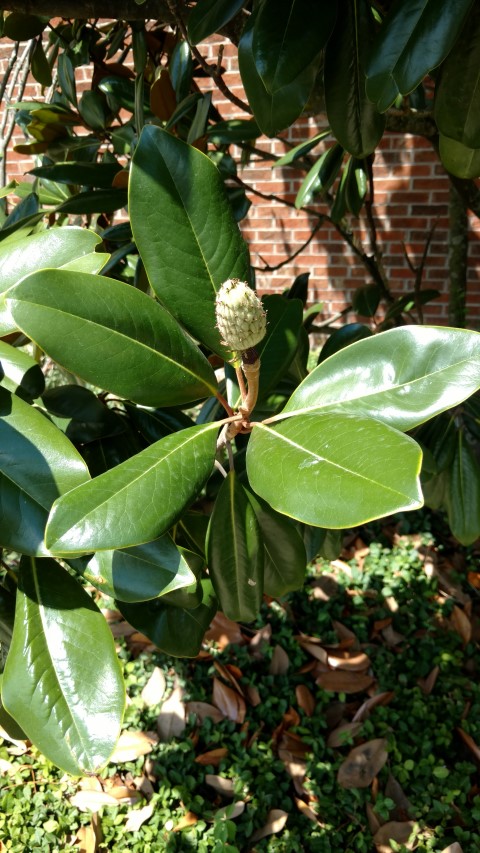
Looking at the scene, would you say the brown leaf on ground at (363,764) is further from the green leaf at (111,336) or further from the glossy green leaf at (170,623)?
the green leaf at (111,336)

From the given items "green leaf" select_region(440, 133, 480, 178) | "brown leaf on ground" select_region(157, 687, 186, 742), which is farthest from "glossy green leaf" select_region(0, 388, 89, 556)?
"brown leaf on ground" select_region(157, 687, 186, 742)

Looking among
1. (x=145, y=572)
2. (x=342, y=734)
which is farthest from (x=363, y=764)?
(x=145, y=572)

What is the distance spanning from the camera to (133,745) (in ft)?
5.94

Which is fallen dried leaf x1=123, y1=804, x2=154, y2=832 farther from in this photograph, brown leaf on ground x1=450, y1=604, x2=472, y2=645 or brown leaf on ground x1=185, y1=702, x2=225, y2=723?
brown leaf on ground x1=450, y1=604, x2=472, y2=645

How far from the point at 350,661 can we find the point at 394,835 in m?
0.50

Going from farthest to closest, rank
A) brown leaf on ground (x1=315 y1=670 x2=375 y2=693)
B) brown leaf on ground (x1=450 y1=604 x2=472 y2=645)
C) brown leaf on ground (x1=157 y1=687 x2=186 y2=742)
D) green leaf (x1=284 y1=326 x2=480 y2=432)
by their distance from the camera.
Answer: brown leaf on ground (x1=450 y1=604 x2=472 y2=645)
brown leaf on ground (x1=315 y1=670 x2=375 y2=693)
brown leaf on ground (x1=157 y1=687 x2=186 y2=742)
green leaf (x1=284 y1=326 x2=480 y2=432)

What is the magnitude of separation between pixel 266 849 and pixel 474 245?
318 cm

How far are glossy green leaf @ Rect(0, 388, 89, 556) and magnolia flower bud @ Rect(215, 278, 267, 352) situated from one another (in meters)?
0.20

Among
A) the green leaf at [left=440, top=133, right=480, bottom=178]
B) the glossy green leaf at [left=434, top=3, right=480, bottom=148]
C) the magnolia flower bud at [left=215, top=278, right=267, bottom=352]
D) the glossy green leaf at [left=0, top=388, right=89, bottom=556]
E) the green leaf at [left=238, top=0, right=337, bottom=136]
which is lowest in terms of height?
the glossy green leaf at [left=0, top=388, right=89, bottom=556]

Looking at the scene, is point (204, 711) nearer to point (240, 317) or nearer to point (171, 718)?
point (171, 718)

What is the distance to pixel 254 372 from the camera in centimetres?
64

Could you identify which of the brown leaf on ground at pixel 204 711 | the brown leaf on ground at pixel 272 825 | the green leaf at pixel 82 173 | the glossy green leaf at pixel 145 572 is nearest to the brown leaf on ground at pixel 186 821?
the brown leaf on ground at pixel 272 825

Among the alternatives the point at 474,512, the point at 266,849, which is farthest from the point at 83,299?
the point at 266,849

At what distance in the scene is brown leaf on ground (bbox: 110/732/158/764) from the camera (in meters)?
1.78
